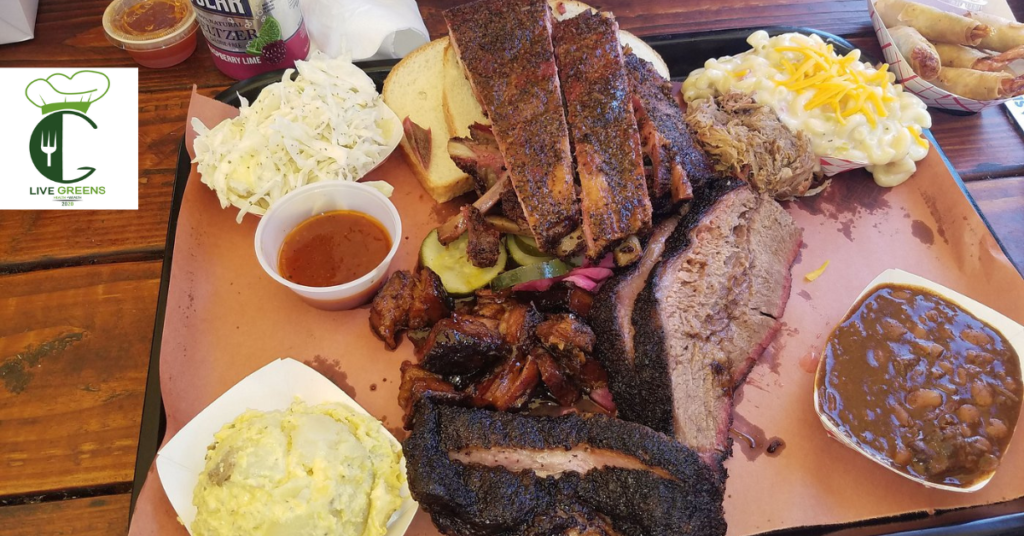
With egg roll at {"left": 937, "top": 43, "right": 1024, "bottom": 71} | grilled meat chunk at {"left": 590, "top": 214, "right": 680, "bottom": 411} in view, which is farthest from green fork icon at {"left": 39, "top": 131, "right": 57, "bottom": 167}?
egg roll at {"left": 937, "top": 43, "right": 1024, "bottom": 71}

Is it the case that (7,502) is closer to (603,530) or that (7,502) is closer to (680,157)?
(603,530)

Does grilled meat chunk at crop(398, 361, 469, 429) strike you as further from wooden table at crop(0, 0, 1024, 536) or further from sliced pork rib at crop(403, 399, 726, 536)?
wooden table at crop(0, 0, 1024, 536)

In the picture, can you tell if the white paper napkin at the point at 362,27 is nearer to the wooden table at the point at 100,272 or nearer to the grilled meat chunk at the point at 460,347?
the wooden table at the point at 100,272

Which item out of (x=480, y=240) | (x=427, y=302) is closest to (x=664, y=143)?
(x=480, y=240)

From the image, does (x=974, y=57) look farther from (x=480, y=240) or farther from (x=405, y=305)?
(x=405, y=305)

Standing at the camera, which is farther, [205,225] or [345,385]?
[205,225]

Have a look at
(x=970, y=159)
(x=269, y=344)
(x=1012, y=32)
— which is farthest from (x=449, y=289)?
(x=1012, y=32)

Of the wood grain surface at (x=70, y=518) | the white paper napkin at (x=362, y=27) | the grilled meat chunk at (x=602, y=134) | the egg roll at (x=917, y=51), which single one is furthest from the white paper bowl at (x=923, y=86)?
the wood grain surface at (x=70, y=518)
